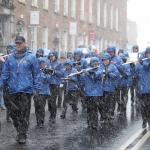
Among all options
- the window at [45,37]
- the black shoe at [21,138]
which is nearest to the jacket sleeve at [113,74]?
the black shoe at [21,138]

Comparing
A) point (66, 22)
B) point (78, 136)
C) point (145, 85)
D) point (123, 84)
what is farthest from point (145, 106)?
point (66, 22)

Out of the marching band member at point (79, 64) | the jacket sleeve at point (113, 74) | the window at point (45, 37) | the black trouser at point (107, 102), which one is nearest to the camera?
the jacket sleeve at point (113, 74)

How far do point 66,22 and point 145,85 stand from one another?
27.4m

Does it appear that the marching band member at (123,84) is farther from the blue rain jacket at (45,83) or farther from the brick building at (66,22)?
the brick building at (66,22)

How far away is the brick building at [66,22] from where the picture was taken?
30953 mm

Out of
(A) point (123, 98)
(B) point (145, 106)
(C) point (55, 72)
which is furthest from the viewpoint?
(A) point (123, 98)

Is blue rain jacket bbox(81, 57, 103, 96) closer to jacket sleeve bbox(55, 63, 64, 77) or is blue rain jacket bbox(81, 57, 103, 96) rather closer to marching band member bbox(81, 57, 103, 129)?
marching band member bbox(81, 57, 103, 129)

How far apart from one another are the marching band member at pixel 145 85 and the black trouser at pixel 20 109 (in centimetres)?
304

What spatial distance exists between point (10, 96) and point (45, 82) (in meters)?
2.60

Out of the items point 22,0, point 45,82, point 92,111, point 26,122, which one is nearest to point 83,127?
point 92,111

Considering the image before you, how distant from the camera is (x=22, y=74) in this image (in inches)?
382

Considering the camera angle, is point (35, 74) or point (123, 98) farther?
point (123, 98)

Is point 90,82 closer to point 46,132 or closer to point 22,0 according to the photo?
point 46,132

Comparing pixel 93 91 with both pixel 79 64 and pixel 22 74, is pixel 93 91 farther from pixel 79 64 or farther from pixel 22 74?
pixel 79 64
